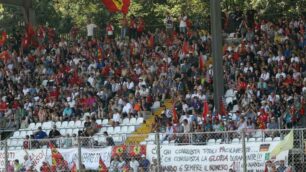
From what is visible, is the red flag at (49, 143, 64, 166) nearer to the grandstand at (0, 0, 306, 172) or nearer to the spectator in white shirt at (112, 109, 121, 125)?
the grandstand at (0, 0, 306, 172)

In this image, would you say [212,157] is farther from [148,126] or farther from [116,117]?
[116,117]

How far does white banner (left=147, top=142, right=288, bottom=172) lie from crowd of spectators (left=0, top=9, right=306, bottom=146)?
5120 mm

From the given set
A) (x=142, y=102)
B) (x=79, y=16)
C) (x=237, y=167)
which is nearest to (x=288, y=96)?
(x=142, y=102)

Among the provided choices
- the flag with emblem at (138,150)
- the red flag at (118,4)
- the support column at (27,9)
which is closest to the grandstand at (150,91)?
the flag with emblem at (138,150)

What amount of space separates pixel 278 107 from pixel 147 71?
7.40 meters

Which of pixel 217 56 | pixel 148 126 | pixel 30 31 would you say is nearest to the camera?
pixel 148 126

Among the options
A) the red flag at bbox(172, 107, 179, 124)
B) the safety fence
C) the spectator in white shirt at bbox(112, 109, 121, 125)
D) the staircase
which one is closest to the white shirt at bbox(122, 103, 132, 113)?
the spectator in white shirt at bbox(112, 109, 121, 125)

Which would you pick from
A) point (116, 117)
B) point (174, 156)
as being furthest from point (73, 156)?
point (116, 117)

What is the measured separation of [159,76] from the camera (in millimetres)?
33062

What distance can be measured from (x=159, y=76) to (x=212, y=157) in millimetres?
11856

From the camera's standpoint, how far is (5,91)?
1437 inches

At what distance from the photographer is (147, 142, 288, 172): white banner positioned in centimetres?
2095

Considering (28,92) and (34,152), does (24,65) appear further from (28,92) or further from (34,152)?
(34,152)

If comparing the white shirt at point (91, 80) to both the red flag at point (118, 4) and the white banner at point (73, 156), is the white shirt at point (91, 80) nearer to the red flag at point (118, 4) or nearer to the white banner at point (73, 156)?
the red flag at point (118, 4)
